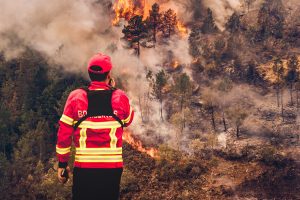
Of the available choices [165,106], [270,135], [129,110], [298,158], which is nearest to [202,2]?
[165,106]

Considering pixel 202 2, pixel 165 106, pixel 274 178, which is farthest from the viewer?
pixel 202 2

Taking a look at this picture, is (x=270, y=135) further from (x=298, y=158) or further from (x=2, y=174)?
(x=2, y=174)

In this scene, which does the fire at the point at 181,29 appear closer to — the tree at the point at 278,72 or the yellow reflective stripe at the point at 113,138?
the tree at the point at 278,72

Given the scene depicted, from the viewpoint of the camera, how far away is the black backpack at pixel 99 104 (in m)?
4.79

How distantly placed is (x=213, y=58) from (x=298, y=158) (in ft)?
66.2

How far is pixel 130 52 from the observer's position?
51.6 m

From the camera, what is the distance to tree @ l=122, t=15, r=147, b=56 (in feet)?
165

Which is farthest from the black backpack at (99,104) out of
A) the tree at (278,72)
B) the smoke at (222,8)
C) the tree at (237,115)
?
the smoke at (222,8)

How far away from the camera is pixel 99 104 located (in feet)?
15.8

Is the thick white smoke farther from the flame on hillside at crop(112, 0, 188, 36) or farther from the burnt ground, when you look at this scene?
the burnt ground

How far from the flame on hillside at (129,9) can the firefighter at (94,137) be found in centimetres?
6056

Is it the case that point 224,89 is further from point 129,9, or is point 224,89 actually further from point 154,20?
point 129,9

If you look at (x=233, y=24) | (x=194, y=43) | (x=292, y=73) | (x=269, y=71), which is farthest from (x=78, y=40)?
(x=292, y=73)

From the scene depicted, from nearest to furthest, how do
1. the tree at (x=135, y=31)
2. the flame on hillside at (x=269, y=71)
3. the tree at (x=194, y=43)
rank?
the flame on hillside at (x=269, y=71), the tree at (x=194, y=43), the tree at (x=135, y=31)
